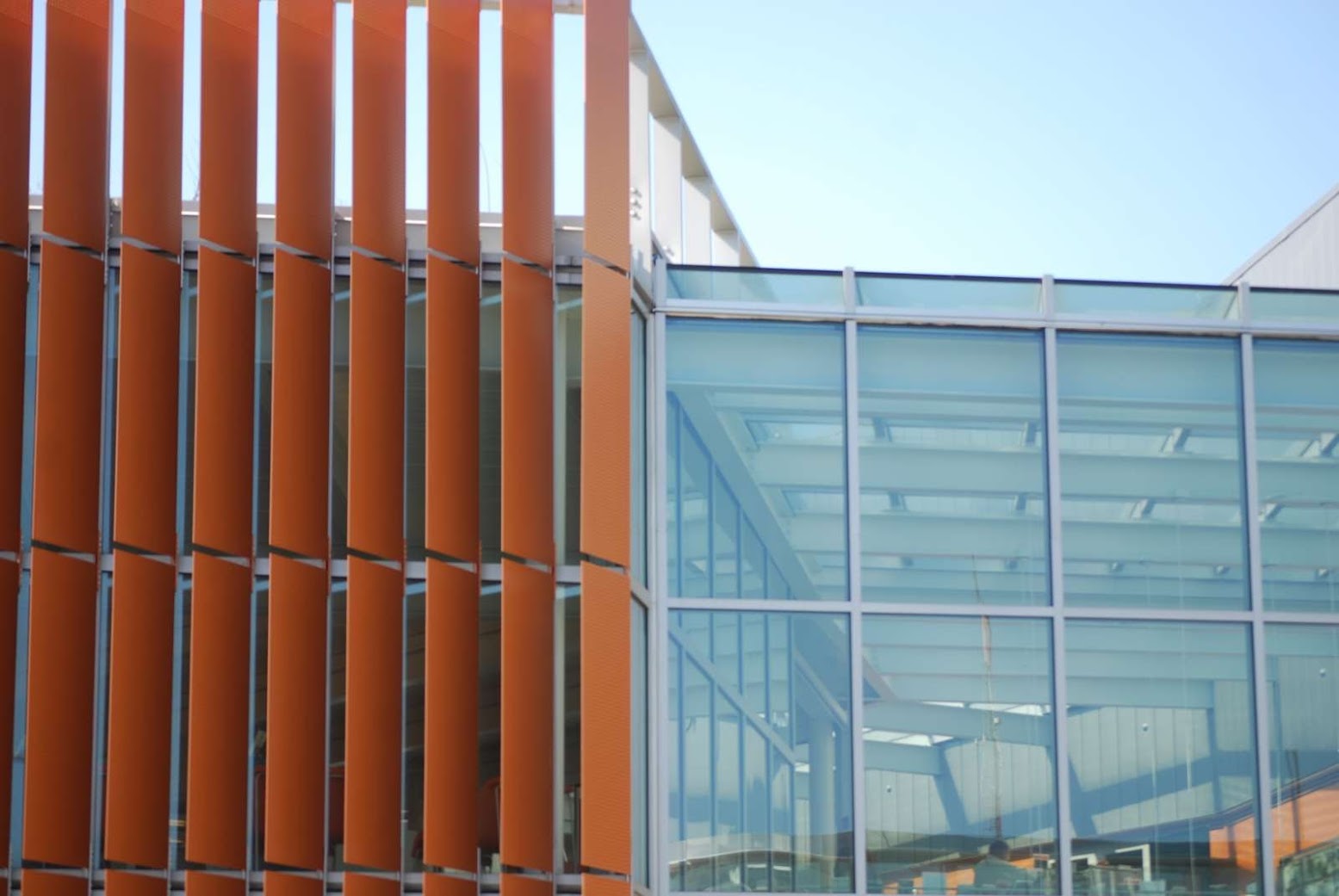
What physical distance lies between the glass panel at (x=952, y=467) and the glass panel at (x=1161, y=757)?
2.41 ft

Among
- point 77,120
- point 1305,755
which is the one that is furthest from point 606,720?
point 77,120

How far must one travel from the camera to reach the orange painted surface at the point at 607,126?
44.8 feet

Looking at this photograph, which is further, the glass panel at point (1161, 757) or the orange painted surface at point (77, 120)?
the orange painted surface at point (77, 120)

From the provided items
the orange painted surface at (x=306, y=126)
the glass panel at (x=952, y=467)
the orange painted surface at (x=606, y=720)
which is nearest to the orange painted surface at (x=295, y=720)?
the orange painted surface at (x=606, y=720)

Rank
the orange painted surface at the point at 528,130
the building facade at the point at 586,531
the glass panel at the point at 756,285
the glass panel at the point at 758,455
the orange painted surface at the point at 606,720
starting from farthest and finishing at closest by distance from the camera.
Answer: the glass panel at the point at 756,285
the glass panel at the point at 758,455
the orange painted surface at the point at 528,130
the building facade at the point at 586,531
the orange painted surface at the point at 606,720

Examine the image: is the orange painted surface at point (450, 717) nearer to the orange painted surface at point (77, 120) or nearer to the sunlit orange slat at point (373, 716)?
the sunlit orange slat at point (373, 716)

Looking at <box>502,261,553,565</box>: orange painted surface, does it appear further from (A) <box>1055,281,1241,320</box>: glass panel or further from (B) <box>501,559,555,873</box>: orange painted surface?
(A) <box>1055,281,1241,320</box>: glass panel

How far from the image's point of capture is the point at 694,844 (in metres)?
13.2

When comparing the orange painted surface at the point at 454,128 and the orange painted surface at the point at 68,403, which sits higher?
the orange painted surface at the point at 454,128

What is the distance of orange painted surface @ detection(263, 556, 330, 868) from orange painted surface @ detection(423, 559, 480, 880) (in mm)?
695

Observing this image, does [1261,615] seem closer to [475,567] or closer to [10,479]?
[475,567]

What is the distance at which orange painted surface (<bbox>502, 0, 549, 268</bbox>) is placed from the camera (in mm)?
13656

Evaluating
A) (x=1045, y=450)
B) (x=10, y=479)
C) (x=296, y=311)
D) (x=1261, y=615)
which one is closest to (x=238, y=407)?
(x=296, y=311)

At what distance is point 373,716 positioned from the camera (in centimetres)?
1291
